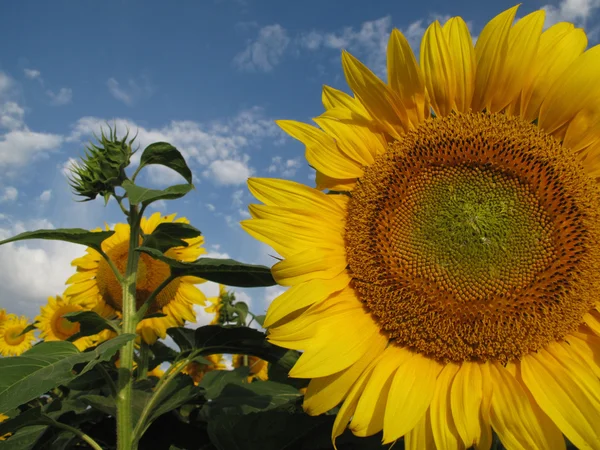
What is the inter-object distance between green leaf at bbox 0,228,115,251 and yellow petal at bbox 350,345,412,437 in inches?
53.8

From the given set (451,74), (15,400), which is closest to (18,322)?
(15,400)

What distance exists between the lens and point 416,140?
8.25 feet

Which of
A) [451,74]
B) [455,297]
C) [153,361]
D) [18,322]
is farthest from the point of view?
[18,322]

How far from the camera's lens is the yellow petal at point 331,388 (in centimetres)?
227

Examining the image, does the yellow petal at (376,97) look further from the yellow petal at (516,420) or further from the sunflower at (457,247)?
the yellow petal at (516,420)

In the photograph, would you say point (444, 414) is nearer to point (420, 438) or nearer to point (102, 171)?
point (420, 438)

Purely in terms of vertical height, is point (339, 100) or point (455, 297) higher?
point (339, 100)

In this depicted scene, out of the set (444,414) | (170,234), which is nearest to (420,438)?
(444,414)

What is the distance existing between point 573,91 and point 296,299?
1.40 metres

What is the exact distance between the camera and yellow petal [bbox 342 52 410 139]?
8.25 feet

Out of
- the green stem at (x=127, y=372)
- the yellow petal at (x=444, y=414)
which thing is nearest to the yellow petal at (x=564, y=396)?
the yellow petal at (x=444, y=414)

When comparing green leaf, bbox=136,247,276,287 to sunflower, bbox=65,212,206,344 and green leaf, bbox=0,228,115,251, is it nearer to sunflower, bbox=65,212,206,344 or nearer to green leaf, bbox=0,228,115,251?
green leaf, bbox=0,228,115,251

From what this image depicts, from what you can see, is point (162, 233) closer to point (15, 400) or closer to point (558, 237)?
point (15, 400)

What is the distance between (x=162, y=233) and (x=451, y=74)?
152 centimetres
